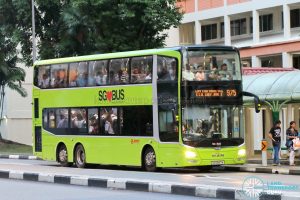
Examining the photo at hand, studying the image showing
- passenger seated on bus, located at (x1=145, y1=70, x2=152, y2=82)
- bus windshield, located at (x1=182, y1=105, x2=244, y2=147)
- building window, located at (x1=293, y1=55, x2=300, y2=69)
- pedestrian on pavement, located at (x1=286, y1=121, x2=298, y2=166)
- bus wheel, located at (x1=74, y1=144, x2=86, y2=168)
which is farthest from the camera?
building window, located at (x1=293, y1=55, x2=300, y2=69)

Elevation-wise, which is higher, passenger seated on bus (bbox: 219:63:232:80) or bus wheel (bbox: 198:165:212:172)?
passenger seated on bus (bbox: 219:63:232:80)

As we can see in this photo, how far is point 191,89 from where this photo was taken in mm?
21359

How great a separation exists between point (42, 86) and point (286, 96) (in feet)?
30.8

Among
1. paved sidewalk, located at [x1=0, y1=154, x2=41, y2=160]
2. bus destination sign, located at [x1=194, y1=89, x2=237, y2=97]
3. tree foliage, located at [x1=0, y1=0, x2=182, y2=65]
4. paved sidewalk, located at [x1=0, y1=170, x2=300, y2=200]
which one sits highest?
tree foliage, located at [x1=0, y1=0, x2=182, y2=65]

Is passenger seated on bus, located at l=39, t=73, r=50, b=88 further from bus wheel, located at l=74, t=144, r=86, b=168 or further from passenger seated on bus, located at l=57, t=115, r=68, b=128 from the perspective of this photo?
bus wheel, located at l=74, t=144, r=86, b=168

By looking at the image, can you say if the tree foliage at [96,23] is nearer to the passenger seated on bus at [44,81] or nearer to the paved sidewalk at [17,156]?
the paved sidewalk at [17,156]

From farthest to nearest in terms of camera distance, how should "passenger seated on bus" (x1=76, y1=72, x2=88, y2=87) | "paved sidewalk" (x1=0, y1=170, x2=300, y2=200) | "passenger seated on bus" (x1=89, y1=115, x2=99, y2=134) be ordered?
"passenger seated on bus" (x1=76, y1=72, x2=88, y2=87) → "passenger seated on bus" (x1=89, y1=115, x2=99, y2=134) → "paved sidewalk" (x1=0, y1=170, x2=300, y2=200)

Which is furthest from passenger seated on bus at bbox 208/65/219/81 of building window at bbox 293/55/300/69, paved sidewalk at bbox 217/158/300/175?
building window at bbox 293/55/300/69

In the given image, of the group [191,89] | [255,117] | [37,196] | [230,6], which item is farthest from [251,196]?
[230,6]

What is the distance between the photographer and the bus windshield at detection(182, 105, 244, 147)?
21.4 m

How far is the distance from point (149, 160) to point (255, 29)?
1869cm

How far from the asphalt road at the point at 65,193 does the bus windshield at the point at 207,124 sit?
479 cm

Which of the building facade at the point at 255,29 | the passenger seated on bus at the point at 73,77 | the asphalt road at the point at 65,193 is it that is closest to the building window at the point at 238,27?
the building facade at the point at 255,29

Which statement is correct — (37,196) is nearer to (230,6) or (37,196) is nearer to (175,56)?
(175,56)
